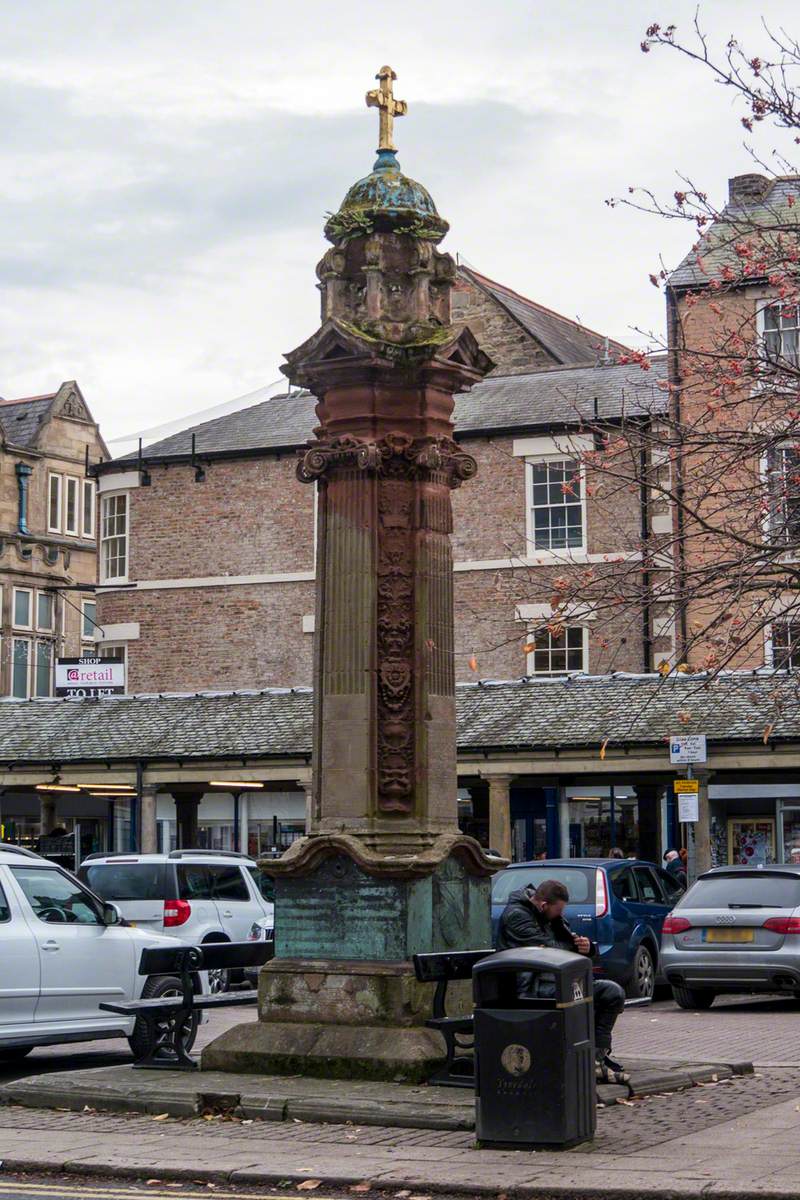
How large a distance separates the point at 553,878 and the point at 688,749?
249 inches

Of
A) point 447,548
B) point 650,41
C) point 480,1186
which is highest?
point 650,41

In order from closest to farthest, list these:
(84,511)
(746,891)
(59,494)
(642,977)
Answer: (746,891) < (642,977) < (59,494) < (84,511)

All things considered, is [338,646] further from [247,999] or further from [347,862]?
[247,999]

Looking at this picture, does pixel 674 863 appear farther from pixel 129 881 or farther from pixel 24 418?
pixel 24 418

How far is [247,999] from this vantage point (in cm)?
1457

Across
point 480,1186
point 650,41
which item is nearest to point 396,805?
point 480,1186

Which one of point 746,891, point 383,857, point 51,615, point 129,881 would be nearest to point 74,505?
point 51,615

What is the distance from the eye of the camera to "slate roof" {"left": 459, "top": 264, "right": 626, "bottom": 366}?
41.9 m

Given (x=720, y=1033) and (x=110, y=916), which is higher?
(x=110, y=916)

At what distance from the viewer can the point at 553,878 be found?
20562 millimetres

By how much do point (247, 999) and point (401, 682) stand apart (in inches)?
118

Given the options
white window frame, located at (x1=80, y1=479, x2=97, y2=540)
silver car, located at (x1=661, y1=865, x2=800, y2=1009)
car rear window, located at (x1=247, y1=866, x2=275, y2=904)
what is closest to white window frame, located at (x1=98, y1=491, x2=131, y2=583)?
car rear window, located at (x1=247, y1=866, x2=275, y2=904)

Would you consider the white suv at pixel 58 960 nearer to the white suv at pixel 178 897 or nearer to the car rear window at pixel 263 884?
the white suv at pixel 178 897

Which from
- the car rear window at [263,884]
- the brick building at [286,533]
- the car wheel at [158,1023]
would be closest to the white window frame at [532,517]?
the brick building at [286,533]
